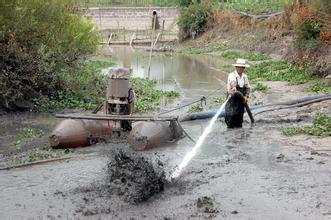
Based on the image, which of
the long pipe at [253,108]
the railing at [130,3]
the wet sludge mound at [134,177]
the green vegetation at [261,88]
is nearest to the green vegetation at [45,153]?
the wet sludge mound at [134,177]

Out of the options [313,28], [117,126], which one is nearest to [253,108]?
[117,126]

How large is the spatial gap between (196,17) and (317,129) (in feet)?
116

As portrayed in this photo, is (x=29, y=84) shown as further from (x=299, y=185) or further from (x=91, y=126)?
(x=299, y=185)

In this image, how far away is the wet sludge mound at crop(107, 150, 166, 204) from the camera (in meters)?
9.49

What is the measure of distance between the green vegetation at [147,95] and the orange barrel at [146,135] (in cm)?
488

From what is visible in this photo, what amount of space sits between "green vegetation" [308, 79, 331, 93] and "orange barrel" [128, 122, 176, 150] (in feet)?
26.8

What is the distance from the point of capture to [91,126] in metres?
12.8

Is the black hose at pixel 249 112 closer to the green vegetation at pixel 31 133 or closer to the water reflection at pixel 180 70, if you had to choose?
the green vegetation at pixel 31 133

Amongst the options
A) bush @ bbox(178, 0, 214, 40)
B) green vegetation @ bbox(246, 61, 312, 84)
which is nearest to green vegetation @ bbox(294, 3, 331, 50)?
green vegetation @ bbox(246, 61, 312, 84)

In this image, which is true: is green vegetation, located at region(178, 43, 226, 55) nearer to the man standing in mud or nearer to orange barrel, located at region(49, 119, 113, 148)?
the man standing in mud

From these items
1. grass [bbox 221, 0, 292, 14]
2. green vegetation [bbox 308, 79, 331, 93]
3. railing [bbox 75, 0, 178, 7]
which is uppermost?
grass [bbox 221, 0, 292, 14]

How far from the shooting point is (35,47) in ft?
57.7

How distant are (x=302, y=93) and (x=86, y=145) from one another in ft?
31.4

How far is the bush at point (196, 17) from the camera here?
47438 mm
